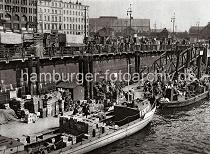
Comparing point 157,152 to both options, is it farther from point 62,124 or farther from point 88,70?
point 88,70

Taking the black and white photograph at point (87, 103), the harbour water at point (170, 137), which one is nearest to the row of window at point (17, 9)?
the black and white photograph at point (87, 103)

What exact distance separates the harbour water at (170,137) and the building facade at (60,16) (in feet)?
214

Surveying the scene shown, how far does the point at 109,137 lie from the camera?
24719 mm

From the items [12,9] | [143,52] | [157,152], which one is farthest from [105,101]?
[12,9]

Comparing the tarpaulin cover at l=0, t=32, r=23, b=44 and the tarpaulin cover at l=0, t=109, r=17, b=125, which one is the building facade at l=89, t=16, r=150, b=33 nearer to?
the tarpaulin cover at l=0, t=32, r=23, b=44

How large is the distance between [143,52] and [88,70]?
16.1 m

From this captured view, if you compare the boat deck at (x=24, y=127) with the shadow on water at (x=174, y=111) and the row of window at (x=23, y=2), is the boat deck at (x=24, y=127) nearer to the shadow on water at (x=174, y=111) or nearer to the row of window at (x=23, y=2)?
the shadow on water at (x=174, y=111)

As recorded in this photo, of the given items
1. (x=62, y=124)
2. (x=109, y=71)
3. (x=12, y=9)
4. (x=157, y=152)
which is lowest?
(x=157, y=152)

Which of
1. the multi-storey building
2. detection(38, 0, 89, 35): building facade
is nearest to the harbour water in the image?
the multi-storey building

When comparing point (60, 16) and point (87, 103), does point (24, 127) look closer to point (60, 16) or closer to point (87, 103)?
point (87, 103)

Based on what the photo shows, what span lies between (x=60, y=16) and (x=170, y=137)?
8123 cm

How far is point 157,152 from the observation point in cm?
2444

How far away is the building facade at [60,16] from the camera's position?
94.2m

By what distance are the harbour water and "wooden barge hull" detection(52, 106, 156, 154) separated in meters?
0.47
